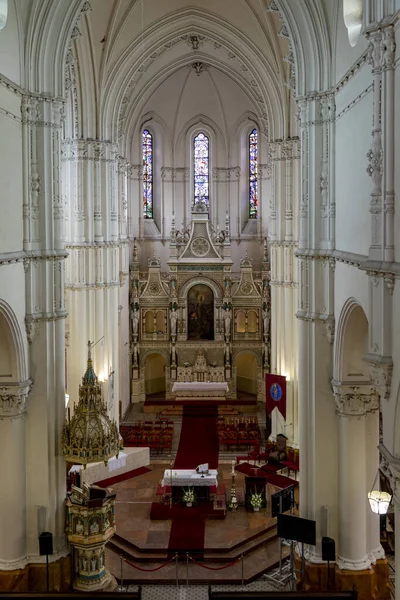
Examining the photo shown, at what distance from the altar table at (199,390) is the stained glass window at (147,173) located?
971 cm

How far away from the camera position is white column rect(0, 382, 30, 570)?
51.3ft

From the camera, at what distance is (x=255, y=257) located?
123 ft

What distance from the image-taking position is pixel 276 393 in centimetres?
2506

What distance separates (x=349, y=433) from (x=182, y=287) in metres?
19.6

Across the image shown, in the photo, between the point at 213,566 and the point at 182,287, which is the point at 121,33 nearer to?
the point at 182,287

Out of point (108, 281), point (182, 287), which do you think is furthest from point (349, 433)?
point (182, 287)

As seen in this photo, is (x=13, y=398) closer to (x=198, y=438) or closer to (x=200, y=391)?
(x=198, y=438)

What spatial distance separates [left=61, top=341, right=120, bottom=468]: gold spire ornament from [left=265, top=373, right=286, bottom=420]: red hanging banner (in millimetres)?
9019

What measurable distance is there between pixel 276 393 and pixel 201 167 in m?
16.4

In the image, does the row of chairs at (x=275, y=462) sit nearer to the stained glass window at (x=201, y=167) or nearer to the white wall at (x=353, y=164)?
the white wall at (x=353, y=164)

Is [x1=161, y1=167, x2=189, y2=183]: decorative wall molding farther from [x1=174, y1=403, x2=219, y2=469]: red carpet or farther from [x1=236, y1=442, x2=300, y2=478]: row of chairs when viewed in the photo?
[x1=236, y1=442, x2=300, y2=478]: row of chairs

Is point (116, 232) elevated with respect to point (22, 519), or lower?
elevated

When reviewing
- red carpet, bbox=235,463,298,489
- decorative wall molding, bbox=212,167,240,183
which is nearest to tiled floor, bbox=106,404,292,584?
red carpet, bbox=235,463,298,489

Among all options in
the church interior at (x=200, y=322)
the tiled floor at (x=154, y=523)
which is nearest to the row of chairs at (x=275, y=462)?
the church interior at (x=200, y=322)
